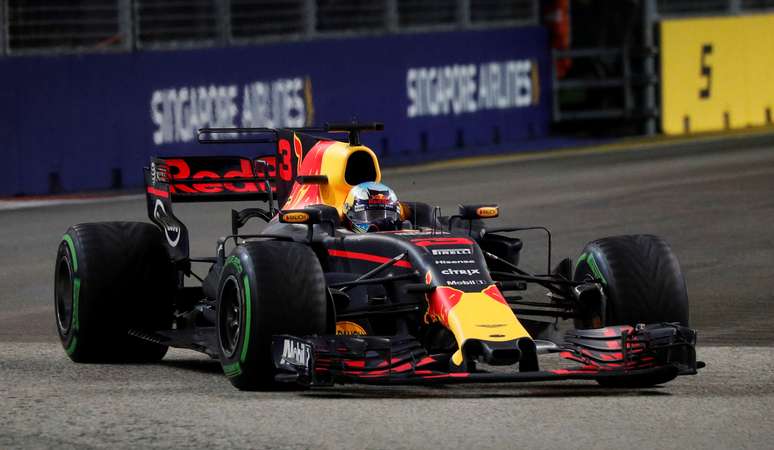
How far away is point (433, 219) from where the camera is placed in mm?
11359

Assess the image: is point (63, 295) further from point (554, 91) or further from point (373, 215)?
point (554, 91)

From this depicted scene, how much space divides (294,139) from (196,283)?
155 inches

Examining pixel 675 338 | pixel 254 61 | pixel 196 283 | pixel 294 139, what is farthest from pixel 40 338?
pixel 254 61

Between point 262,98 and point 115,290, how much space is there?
43.3 feet

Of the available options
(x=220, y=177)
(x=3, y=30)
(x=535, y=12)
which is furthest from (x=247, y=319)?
(x=535, y=12)

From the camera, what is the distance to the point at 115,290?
36.8ft

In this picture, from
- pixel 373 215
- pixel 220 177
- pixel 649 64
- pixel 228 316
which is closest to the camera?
pixel 228 316

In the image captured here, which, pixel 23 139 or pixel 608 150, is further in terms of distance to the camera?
pixel 608 150

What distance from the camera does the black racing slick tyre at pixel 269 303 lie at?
9469 millimetres

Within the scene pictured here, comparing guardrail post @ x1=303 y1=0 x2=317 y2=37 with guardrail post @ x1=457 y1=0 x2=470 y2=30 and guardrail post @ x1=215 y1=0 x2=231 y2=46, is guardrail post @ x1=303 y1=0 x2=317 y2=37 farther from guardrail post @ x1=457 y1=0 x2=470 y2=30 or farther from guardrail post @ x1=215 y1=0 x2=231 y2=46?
guardrail post @ x1=457 y1=0 x2=470 y2=30

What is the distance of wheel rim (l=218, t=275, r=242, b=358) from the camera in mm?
9891

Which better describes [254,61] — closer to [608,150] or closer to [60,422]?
[608,150]

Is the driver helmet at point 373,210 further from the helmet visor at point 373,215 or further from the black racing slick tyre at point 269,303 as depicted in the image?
the black racing slick tyre at point 269,303

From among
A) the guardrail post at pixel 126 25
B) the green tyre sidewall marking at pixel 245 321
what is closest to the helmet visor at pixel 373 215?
the green tyre sidewall marking at pixel 245 321
